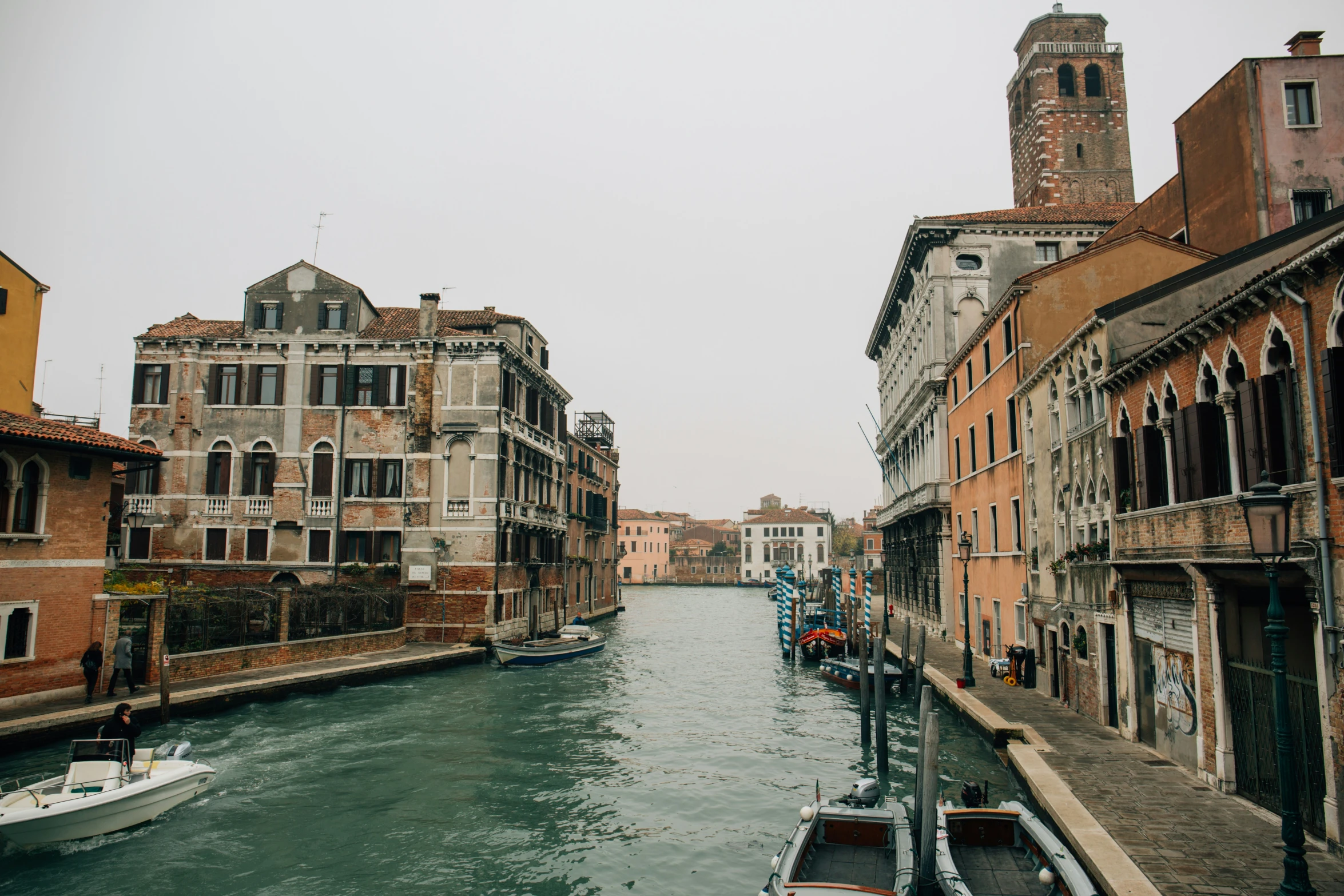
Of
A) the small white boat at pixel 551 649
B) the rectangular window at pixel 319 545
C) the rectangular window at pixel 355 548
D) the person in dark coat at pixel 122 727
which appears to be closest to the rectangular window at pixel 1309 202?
the small white boat at pixel 551 649

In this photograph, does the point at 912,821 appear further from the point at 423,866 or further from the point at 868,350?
the point at 868,350

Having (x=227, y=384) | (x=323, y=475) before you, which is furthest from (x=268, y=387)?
(x=323, y=475)

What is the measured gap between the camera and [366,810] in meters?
12.7

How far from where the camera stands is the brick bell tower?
4059 centimetres

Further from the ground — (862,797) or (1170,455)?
(1170,455)

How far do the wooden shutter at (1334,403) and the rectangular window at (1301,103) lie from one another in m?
14.6

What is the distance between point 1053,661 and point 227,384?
27381 millimetres

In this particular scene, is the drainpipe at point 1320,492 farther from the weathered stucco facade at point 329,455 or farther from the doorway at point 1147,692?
the weathered stucco facade at point 329,455

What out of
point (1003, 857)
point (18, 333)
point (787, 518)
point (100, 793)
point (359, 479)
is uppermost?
point (18, 333)

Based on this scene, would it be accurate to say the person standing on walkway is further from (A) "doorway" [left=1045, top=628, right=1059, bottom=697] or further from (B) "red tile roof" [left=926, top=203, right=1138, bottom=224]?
(B) "red tile roof" [left=926, top=203, right=1138, bottom=224]

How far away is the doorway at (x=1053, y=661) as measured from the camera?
17000mm

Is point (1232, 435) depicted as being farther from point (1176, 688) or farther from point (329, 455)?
point (329, 455)

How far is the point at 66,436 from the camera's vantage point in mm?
16875

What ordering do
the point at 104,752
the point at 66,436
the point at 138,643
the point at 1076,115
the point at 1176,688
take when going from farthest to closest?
1. the point at 1076,115
2. the point at 138,643
3. the point at 66,436
4. the point at 104,752
5. the point at 1176,688
